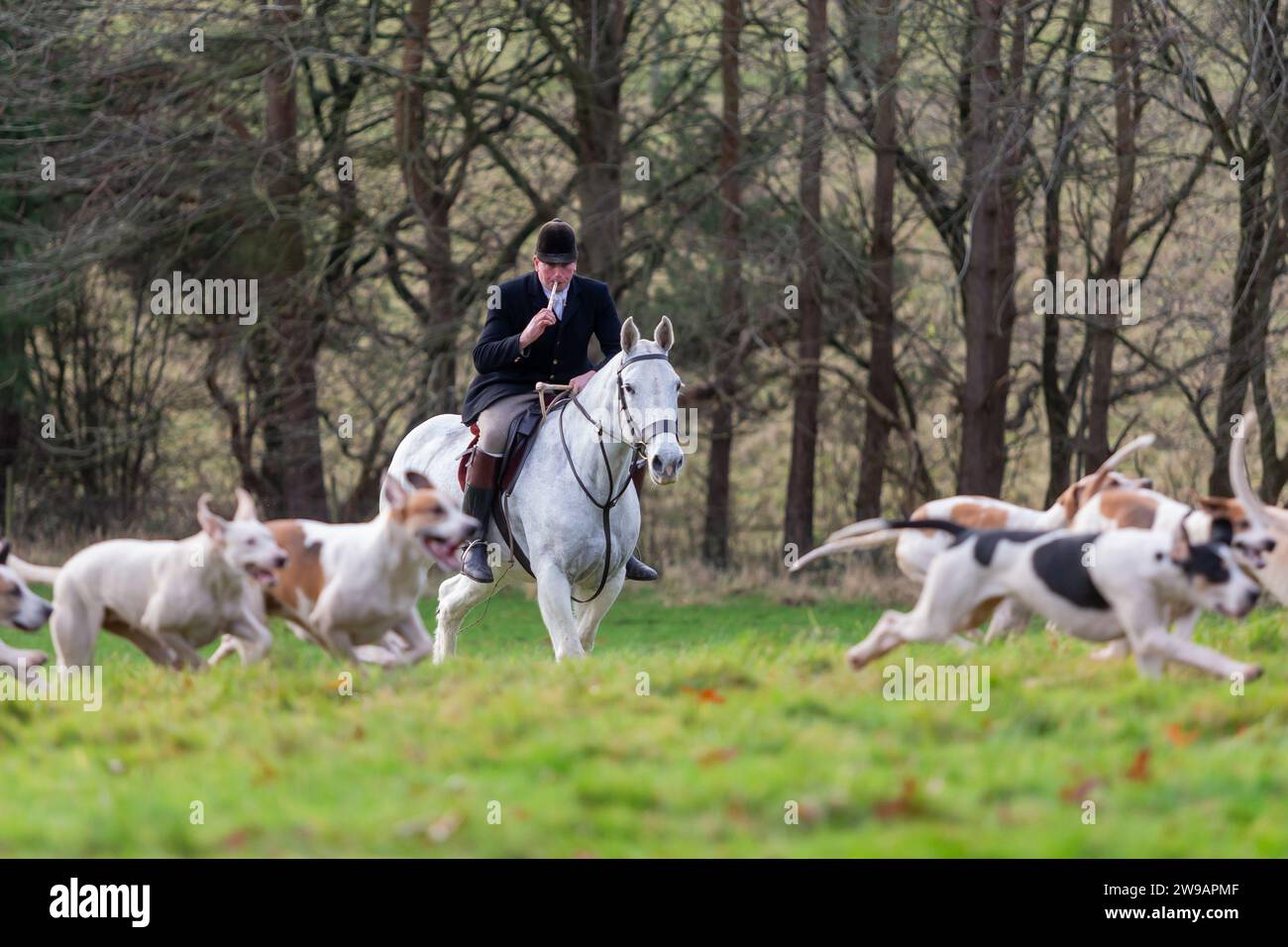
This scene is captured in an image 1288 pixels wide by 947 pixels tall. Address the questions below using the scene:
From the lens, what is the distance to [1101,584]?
7223 millimetres

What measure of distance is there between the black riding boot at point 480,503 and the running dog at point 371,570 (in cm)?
233

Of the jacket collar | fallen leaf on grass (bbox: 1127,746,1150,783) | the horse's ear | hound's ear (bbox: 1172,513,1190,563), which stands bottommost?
fallen leaf on grass (bbox: 1127,746,1150,783)

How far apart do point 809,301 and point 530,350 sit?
43.9ft

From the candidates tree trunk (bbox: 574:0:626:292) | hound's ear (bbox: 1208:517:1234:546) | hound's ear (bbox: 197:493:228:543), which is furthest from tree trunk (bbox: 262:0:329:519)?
hound's ear (bbox: 1208:517:1234:546)

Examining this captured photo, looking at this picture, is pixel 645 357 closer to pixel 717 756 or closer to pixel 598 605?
pixel 598 605

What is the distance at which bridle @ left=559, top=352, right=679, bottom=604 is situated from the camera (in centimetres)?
912

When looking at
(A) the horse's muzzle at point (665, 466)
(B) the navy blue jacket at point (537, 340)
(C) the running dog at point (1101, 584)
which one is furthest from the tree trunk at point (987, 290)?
(C) the running dog at point (1101, 584)

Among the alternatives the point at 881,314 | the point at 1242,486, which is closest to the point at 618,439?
the point at 1242,486

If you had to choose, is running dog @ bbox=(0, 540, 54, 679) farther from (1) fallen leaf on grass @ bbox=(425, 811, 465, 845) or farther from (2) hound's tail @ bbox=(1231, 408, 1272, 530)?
(2) hound's tail @ bbox=(1231, 408, 1272, 530)

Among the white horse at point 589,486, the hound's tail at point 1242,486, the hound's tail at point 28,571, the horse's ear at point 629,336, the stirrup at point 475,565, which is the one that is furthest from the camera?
the stirrup at point 475,565

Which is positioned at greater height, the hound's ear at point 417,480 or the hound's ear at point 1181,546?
the hound's ear at point 417,480

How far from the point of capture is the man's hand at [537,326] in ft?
33.9

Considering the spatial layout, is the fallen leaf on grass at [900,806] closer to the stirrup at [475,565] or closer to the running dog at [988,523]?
the running dog at [988,523]

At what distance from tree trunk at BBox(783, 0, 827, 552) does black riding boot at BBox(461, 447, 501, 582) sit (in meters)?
12.5
